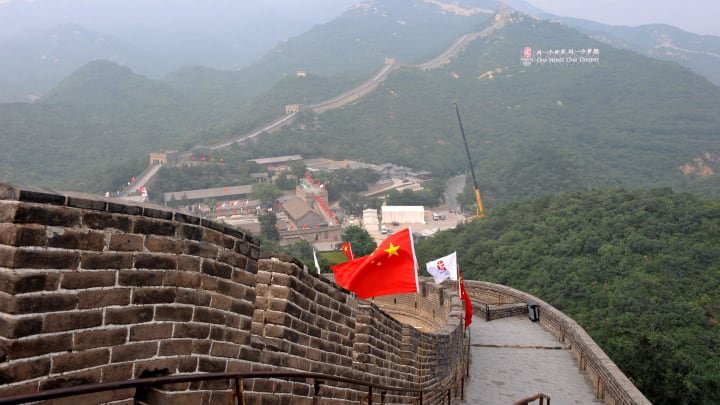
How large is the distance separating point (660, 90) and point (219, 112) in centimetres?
9636

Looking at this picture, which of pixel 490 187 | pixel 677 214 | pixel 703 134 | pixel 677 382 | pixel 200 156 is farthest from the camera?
pixel 703 134

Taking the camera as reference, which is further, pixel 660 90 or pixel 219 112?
pixel 219 112

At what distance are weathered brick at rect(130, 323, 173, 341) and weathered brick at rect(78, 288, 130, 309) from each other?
0.51ft

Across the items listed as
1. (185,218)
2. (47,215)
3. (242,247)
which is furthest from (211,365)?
(47,215)

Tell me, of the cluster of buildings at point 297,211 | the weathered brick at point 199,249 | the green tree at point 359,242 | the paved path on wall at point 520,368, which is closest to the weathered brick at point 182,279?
the weathered brick at point 199,249

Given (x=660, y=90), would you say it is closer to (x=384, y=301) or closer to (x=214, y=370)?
(x=384, y=301)

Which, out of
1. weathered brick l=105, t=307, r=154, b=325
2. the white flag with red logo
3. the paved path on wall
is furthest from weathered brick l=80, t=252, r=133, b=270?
the white flag with red logo

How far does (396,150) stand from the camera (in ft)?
298

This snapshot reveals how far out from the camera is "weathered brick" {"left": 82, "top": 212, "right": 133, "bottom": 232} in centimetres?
262

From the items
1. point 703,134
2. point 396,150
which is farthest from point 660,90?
point 396,150

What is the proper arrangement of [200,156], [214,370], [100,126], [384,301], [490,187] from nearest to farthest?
[214,370], [384,301], [490,187], [200,156], [100,126]

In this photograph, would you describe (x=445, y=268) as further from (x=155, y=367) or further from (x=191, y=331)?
(x=155, y=367)

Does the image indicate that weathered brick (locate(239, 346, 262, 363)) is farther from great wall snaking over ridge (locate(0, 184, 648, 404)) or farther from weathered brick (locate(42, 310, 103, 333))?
weathered brick (locate(42, 310, 103, 333))

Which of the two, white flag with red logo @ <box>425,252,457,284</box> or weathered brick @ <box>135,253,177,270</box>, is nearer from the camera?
weathered brick @ <box>135,253,177,270</box>
